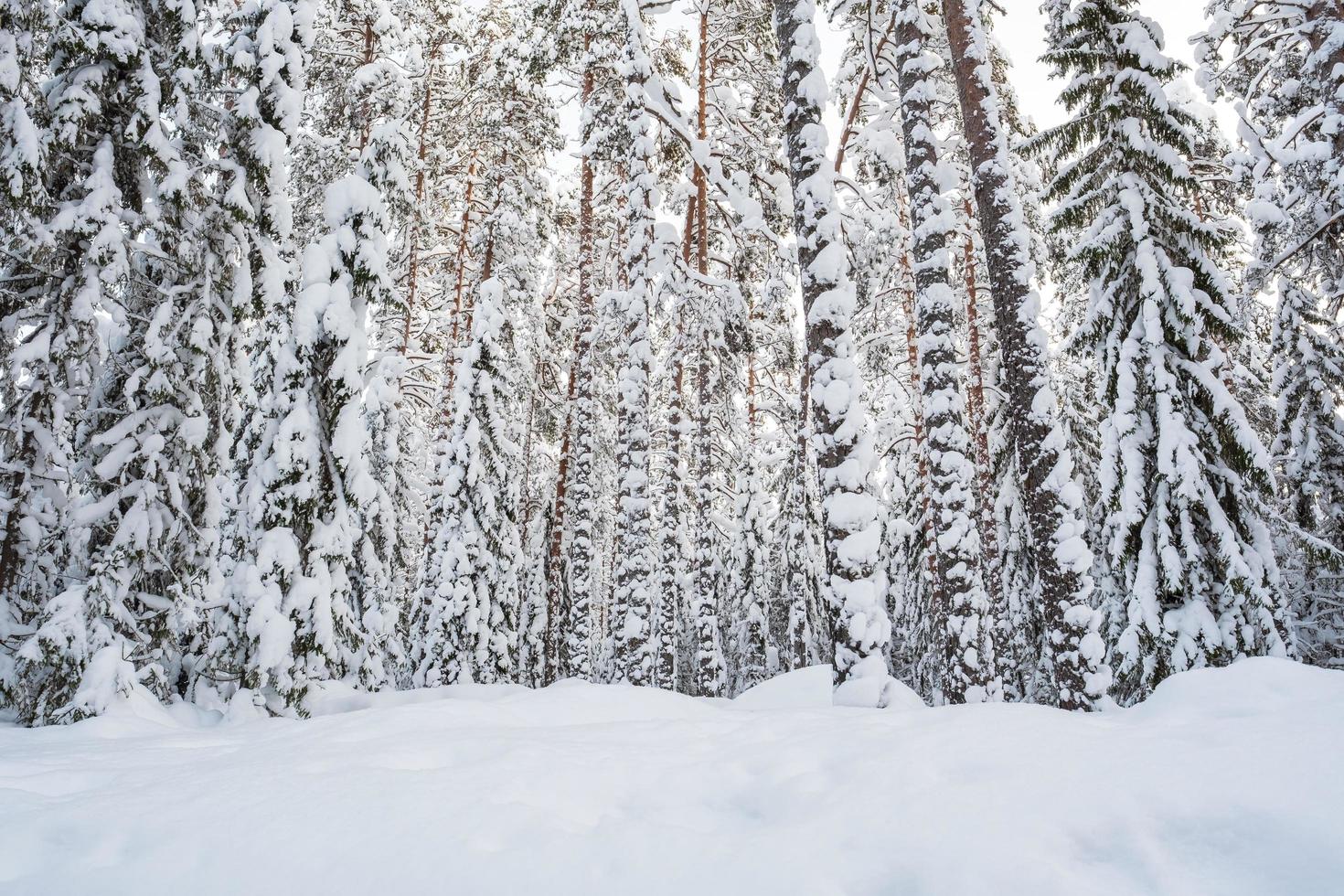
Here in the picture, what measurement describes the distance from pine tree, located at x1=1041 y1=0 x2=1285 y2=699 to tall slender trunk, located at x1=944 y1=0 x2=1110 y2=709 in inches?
72.0

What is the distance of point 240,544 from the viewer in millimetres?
7422

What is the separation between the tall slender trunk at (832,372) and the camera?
5965 mm

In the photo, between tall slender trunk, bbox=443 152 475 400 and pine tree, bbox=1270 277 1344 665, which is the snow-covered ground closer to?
pine tree, bbox=1270 277 1344 665

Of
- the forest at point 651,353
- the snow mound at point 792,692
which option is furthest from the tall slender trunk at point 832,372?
the snow mound at point 792,692

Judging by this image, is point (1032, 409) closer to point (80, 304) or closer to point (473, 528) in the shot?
point (80, 304)

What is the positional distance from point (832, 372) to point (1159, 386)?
4.87 meters

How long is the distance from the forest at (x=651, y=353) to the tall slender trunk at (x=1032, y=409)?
1.8 inches

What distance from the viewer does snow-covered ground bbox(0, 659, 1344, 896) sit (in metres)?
2.11

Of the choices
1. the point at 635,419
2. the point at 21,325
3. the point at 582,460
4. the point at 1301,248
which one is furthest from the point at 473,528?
the point at 1301,248

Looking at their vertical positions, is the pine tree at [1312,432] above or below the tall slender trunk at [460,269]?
below

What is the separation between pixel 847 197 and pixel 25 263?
14.0 meters

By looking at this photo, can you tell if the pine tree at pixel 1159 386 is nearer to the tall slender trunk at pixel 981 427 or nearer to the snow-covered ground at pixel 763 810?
the tall slender trunk at pixel 981 427

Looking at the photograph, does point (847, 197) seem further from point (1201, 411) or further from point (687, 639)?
point (687, 639)

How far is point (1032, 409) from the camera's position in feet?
23.2
